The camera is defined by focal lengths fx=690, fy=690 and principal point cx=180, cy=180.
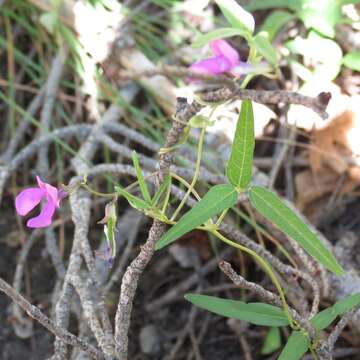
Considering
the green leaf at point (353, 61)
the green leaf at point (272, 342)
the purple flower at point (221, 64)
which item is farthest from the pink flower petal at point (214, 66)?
the green leaf at point (272, 342)

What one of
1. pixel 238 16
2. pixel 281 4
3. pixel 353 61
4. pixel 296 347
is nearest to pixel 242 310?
pixel 296 347

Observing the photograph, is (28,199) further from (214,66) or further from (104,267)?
(104,267)

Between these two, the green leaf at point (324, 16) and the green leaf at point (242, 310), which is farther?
the green leaf at point (324, 16)

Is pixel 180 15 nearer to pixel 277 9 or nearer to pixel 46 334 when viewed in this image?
pixel 277 9

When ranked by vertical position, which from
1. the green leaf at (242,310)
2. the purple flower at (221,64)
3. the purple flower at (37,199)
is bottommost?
the green leaf at (242,310)

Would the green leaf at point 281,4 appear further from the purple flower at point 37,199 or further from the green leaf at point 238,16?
the purple flower at point 37,199

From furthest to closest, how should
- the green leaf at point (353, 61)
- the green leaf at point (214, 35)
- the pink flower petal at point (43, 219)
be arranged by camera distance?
the green leaf at point (353, 61), the pink flower petal at point (43, 219), the green leaf at point (214, 35)

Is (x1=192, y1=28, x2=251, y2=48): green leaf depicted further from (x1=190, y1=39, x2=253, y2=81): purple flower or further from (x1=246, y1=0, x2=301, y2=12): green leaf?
(x1=246, y1=0, x2=301, y2=12): green leaf
